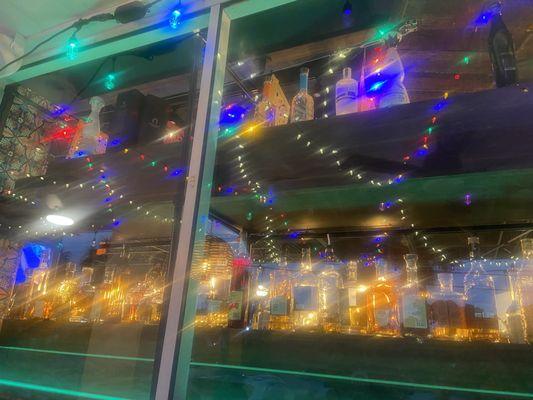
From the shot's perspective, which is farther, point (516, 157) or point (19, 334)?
point (19, 334)

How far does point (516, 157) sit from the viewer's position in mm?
727

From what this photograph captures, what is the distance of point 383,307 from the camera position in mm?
1038

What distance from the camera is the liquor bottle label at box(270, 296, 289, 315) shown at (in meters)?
1.12

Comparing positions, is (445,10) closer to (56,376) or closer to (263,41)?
(263,41)

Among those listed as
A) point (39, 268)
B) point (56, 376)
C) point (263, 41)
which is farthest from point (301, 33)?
point (39, 268)

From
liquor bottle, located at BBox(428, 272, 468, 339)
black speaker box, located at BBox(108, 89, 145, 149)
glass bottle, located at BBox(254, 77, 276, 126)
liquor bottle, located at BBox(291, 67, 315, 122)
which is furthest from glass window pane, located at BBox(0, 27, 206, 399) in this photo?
liquor bottle, located at BBox(428, 272, 468, 339)

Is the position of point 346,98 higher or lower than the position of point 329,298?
higher

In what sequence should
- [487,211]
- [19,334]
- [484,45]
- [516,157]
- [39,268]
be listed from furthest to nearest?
[39,268] → [19,334] → [484,45] → [487,211] → [516,157]

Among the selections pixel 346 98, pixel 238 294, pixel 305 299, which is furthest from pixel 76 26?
pixel 305 299

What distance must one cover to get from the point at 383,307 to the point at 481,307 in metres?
0.23

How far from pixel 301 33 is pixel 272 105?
225 mm

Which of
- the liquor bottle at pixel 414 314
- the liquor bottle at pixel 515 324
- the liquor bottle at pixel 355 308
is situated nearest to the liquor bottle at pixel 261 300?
the liquor bottle at pixel 355 308

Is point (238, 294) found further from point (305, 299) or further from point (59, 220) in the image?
point (59, 220)

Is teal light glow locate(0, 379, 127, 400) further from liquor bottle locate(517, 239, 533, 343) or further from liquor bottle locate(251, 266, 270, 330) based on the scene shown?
liquor bottle locate(517, 239, 533, 343)
